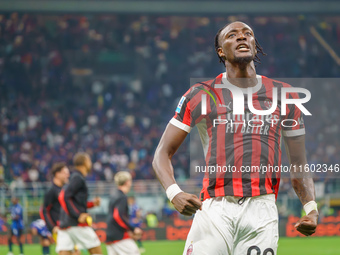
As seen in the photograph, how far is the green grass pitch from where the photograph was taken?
1206cm

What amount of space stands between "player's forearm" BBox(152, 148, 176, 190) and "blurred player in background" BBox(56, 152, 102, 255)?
15.0ft

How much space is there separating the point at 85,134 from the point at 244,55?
17.2 meters

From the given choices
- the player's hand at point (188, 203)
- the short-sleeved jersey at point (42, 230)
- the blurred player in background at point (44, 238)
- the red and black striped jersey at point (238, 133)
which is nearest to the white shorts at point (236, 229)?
the red and black striped jersey at point (238, 133)

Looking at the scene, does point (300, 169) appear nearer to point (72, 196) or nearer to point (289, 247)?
point (72, 196)

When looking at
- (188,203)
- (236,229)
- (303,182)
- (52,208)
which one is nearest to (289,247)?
(52,208)

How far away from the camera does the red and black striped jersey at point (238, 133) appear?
327cm

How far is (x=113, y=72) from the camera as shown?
22.4 m

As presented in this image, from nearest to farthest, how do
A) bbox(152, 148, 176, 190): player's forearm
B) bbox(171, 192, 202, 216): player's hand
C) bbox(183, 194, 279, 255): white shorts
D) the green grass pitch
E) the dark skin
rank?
bbox(171, 192, 202, 216): player's hand
bbox(183, 194, 279, 255): white shorts
bbox(152, 148, 176, 190): player's forearm
the dark skin
the green grass pitch

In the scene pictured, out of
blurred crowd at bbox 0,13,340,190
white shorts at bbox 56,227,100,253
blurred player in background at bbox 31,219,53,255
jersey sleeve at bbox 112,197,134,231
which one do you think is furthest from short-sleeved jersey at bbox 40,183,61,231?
blurred crowd at bbox 0,13,340,190

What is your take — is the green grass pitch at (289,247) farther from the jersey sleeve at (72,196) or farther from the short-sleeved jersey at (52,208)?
the jersey sleeve at (72,196)

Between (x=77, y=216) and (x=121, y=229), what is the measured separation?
0.64 meters

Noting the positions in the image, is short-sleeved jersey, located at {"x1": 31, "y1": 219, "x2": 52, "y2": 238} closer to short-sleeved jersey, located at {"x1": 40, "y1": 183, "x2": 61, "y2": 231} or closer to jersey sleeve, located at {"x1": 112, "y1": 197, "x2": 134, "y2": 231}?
short-sleeved jersey, located at {"x1": 40, "y1": 183, "x2": 61, "y2": 231}

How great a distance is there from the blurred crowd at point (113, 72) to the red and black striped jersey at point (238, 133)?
50.7 feet

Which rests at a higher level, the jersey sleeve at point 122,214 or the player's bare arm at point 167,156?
the player's bare arm at point 167,156
